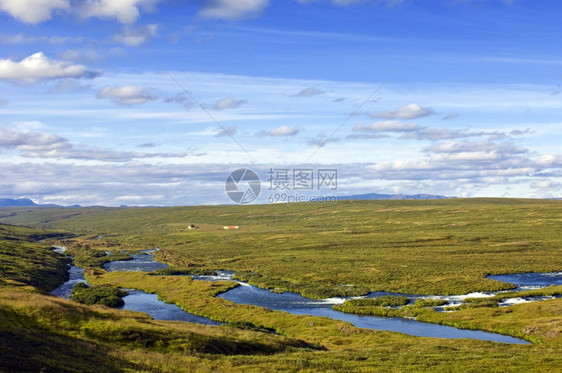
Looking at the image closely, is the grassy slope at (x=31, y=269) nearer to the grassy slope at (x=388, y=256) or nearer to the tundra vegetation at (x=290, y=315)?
the tundra vegetation at (x=290, y=315)

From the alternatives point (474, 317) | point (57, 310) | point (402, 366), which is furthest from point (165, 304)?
point (402, 366)

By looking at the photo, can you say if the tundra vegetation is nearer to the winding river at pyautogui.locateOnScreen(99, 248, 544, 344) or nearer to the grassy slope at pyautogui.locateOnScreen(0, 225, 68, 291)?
the grassy slope at pyautogui.locateOnScreen(0, 225, 68, 291)

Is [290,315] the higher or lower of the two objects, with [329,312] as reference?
higher

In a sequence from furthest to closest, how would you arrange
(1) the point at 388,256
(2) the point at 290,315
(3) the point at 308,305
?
(1) the point at 388,256 < (3) the point at 308,305 < (2) the point at 290,315

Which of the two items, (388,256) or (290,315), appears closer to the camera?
(290,315)

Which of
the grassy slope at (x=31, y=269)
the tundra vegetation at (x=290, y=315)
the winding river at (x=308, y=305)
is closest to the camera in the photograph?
the tundra vegetation at (x=290, y=315)

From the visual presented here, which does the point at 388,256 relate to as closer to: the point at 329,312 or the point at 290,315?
the point at 329,312

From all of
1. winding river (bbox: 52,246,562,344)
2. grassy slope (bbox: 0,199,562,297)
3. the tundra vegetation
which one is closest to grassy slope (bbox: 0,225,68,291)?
the tundra vegetation

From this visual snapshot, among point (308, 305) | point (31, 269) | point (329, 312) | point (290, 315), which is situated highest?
point (31, 269)

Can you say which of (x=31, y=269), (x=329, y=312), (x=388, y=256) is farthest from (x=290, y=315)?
(x=388, y=256)

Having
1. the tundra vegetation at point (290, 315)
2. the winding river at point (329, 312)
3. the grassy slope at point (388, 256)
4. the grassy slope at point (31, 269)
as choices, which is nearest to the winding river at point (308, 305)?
the winding river at point (329, 312)

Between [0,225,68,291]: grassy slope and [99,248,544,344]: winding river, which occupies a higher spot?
[0,225,68,291]: grassy slope

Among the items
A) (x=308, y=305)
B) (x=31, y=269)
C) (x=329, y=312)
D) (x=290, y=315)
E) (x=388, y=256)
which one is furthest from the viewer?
(x=388, y=256)

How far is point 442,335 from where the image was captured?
55500 mm
